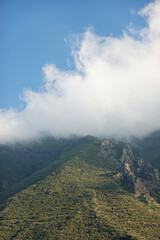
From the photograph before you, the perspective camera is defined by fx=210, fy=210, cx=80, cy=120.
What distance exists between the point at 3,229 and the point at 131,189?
94441 mm

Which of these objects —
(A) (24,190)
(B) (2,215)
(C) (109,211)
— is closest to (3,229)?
(B) (2,215)

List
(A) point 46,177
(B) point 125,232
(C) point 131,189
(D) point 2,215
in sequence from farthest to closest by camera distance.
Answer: (A) point 46,177 < (C) point 131,189 < (D) point 2,215 < (B) point 125,232

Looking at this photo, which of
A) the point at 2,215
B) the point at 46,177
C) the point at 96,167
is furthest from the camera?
the point at 96,167

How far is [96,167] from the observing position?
195375 mm

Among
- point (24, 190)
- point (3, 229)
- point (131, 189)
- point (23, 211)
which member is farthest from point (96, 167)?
point (3, 229)

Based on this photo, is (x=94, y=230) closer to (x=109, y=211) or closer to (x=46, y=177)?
(x=109, y=211)

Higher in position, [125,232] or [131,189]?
[131,189]

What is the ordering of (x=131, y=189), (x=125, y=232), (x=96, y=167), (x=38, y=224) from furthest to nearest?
(x=96, y=167)
(x=131, y=189)
(x=38, y=224)
(x=125, y=232)

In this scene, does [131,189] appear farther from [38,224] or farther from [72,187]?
[38,224]

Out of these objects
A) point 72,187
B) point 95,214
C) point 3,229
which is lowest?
point 3,229

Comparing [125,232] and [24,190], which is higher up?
[24,190]

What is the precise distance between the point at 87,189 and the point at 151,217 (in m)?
46.0

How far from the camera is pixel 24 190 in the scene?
6501 inches

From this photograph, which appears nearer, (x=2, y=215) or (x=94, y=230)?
(x=94, y=230)
